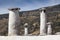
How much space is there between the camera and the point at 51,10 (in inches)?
4614

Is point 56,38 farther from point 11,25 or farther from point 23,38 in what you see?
point 11,25

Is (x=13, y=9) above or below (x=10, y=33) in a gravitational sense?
above

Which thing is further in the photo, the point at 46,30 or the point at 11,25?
the point at 46,30

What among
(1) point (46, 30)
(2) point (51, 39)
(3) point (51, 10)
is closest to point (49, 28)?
(1) point (46, 30)

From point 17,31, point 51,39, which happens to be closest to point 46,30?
point 17,31

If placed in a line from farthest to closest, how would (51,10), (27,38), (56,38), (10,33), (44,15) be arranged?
(51,10) < (44,15) < (10,33) < (27,38) < (56,38)

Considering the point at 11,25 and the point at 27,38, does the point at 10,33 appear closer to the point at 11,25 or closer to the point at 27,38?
the point at 11,25

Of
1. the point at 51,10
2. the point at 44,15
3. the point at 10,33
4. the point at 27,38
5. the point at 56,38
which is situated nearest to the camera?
the point at 56,38

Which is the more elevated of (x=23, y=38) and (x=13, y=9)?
(x=13, y=9)

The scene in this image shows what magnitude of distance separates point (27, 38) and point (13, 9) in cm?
318

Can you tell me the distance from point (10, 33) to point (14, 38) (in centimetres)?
140

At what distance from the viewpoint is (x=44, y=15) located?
26.0m

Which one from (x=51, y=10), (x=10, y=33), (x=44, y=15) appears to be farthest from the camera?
(x=51, y=10)

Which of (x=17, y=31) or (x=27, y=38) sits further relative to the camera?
(x=17, y=31)
